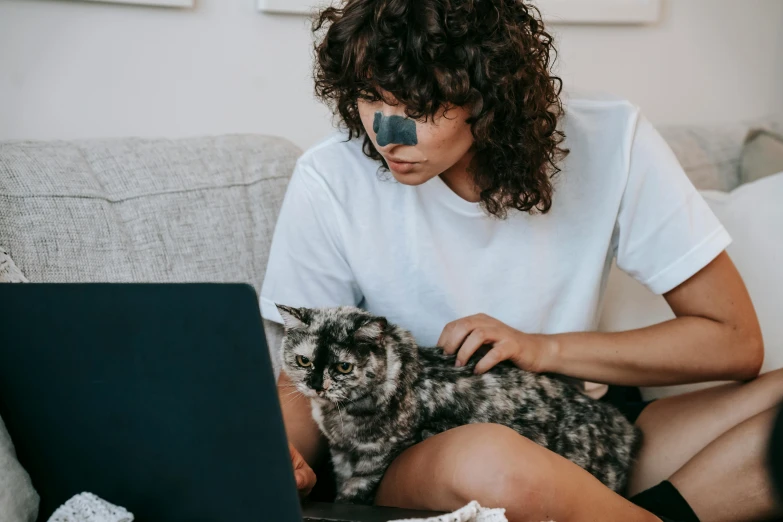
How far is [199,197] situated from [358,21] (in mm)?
505

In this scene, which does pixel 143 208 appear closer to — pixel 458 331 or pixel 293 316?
pixel 293 316

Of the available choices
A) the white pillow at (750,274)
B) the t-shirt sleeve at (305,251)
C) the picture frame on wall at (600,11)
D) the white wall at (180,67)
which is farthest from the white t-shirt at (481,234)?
the picture frame on wall at (600,11)

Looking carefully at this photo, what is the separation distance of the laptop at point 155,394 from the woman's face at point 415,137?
497 mm

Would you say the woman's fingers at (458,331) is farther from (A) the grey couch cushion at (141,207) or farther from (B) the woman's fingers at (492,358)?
(A) the grey couch cushion at (141,207)

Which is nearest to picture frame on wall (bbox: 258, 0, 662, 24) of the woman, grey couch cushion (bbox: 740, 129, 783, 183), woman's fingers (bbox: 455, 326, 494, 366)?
grey couch cushion (bbox: 740, 129, 783, 183)

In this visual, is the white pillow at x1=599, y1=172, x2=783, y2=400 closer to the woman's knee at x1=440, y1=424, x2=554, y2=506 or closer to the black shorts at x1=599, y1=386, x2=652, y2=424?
the black shorts at x1=599, y1=386, x2=652, y2=424

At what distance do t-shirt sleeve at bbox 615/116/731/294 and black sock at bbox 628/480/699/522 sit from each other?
337 mm

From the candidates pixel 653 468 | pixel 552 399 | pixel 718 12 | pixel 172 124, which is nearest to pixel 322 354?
pixel 552 399

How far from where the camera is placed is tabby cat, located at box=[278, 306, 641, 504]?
109 cm

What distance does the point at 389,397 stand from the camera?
1.09 m

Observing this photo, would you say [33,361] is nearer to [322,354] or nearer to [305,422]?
[322,354]

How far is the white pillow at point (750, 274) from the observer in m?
1.50

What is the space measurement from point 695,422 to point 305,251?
75 centimetres

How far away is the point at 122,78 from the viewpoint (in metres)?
1.54
